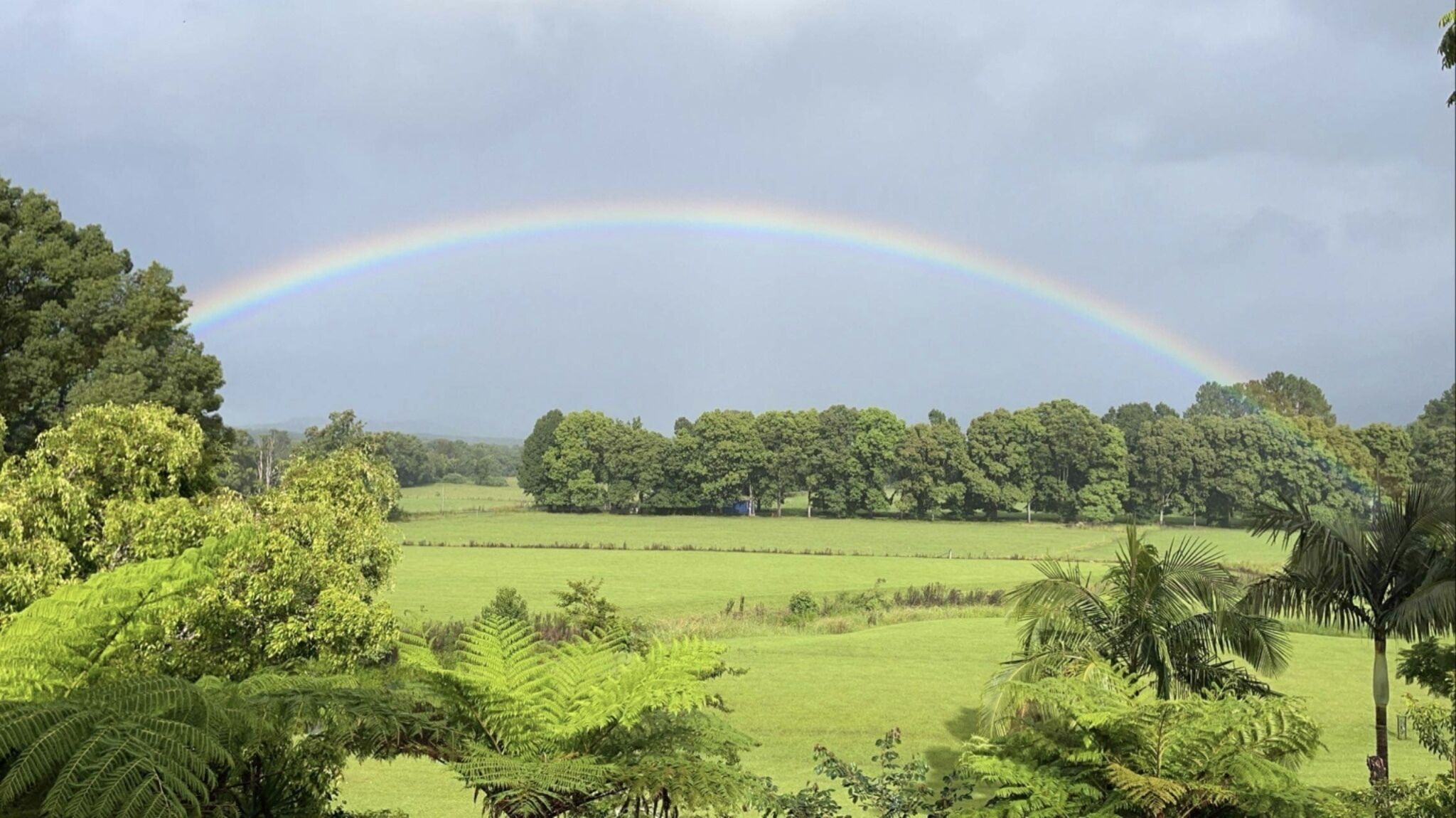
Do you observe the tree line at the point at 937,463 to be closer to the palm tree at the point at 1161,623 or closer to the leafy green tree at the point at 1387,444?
the leafy green tree at the point at 1387,444

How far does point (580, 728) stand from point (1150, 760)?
3730mm

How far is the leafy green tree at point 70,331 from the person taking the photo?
83.6ft

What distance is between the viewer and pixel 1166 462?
76938mm

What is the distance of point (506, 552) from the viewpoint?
5306 cm

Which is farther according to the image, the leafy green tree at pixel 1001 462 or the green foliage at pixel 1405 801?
the leafy green tree at pixel 1001 462

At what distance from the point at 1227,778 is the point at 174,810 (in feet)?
19.6

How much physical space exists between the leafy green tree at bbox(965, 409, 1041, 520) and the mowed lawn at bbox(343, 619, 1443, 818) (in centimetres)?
4749

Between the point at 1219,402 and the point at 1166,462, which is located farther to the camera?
the point at 1219,402

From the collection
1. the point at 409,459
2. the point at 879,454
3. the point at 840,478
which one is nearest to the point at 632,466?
the point at 840,478

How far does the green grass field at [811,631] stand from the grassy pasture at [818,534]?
0.29 meters

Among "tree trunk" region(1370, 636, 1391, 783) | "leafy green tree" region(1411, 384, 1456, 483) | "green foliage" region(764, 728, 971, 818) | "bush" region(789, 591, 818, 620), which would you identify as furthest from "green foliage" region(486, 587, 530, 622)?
"leafy green tree" region(1411, 384, 1456, 483)

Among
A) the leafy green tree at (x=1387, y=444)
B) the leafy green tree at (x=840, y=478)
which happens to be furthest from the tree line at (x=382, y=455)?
the leafy green tree at (x=1387, y=444)

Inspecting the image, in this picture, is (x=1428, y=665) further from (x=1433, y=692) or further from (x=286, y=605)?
(x=286, y=605)

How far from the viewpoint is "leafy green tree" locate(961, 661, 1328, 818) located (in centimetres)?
621
